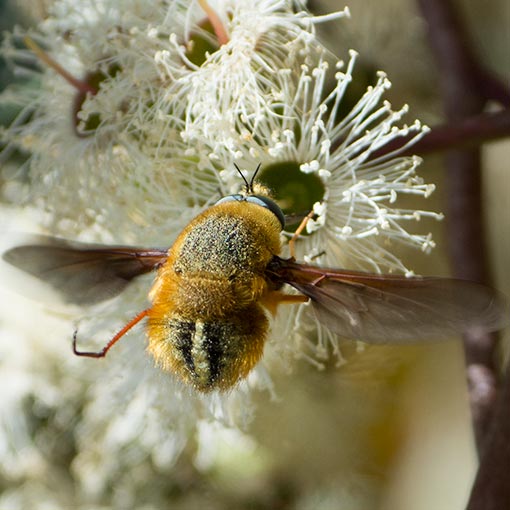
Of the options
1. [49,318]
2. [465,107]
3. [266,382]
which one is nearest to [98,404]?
[49,318]

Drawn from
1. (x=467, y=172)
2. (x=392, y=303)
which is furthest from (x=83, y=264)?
(x=467, y=172)

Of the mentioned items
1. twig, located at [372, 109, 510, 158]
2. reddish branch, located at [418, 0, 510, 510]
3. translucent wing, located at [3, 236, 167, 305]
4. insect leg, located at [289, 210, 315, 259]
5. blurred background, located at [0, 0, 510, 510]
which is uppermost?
translucent wing, located at [3, 236, 167, 305]

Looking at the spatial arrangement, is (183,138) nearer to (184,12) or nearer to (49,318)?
(184,12)

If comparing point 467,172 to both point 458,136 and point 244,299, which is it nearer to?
point 458,136

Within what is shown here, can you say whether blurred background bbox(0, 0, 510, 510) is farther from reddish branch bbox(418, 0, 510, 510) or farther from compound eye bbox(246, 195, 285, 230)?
compound eye bbox(246, 195, 285, 230)

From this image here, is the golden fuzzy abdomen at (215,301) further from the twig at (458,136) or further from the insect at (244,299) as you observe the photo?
the twig at (458,136)

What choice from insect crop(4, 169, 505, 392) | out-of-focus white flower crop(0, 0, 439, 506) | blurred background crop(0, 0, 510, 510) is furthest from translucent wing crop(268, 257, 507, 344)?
blurred background crop(0, 0, 510, 510)
